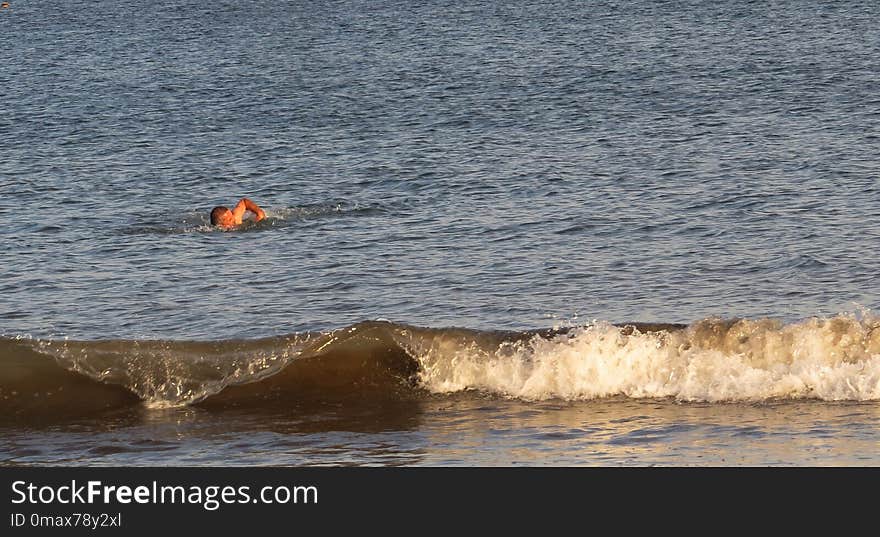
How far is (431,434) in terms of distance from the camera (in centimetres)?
1389

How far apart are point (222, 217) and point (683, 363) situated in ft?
35.8

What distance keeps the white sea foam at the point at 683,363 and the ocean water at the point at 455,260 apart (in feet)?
0.12

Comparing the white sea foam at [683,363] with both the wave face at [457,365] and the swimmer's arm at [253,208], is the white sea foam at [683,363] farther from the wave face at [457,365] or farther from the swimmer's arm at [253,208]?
the swimmer's arm at [253,208]

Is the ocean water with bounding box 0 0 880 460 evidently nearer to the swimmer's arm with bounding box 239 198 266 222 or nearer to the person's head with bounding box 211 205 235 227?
the person's head with bounding box 211 205 235 227

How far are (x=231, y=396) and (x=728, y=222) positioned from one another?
1047 cm

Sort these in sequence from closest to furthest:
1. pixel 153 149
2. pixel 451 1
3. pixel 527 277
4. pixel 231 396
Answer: pixel 231 396, pixel 527 277, pixel 153 149, pixel 451 1

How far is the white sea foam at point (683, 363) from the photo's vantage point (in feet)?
48.2

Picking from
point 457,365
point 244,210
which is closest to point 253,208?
point 244,210

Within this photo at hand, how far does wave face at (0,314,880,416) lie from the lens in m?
15.0

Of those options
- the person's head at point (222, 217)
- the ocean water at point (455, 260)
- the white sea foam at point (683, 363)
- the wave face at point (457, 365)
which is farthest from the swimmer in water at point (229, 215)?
the white sea foam at point (683, 363)

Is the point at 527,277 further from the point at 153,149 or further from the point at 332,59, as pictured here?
the point at 332,59

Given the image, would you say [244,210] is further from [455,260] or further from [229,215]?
[455,260]

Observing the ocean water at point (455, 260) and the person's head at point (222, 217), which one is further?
the person's head at point (222, 217)
